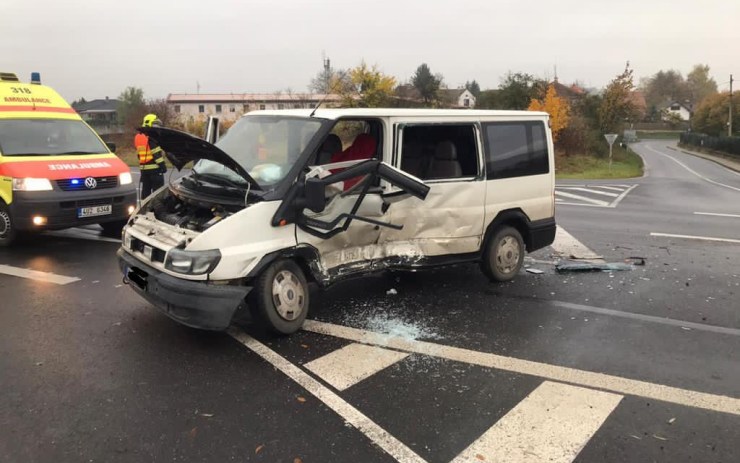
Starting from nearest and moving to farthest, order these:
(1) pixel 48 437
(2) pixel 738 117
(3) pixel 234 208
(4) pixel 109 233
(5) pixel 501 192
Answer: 1. (1) pixel 48 437
2. (3) pixel 234 208
3. (5) pixel 501 192
4. (4) pixel 109 233
5. (2) pixel 738 117

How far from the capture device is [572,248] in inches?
341

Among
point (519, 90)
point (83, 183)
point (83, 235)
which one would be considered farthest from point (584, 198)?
point (519, 90)

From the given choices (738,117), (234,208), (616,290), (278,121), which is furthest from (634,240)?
(738,117)

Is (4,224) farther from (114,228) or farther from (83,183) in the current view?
(114,228)

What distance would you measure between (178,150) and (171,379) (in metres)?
2.08

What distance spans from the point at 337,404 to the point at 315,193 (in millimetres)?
1673

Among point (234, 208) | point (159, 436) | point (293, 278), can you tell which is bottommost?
point (159, 436)

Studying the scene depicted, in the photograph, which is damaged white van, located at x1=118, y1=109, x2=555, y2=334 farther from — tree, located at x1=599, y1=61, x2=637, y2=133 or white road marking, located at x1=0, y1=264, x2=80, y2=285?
tree, located at x1=599, y1=61, x2=637, y2=133

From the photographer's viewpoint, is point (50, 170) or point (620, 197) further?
point (620, 197)

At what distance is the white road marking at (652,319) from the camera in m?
5.16

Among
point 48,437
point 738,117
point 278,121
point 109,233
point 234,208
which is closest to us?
point 48,437

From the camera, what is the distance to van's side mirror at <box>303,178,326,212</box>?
4447mm

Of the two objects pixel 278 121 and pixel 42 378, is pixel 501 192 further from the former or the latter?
pixel 42 378

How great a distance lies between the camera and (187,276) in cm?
423
